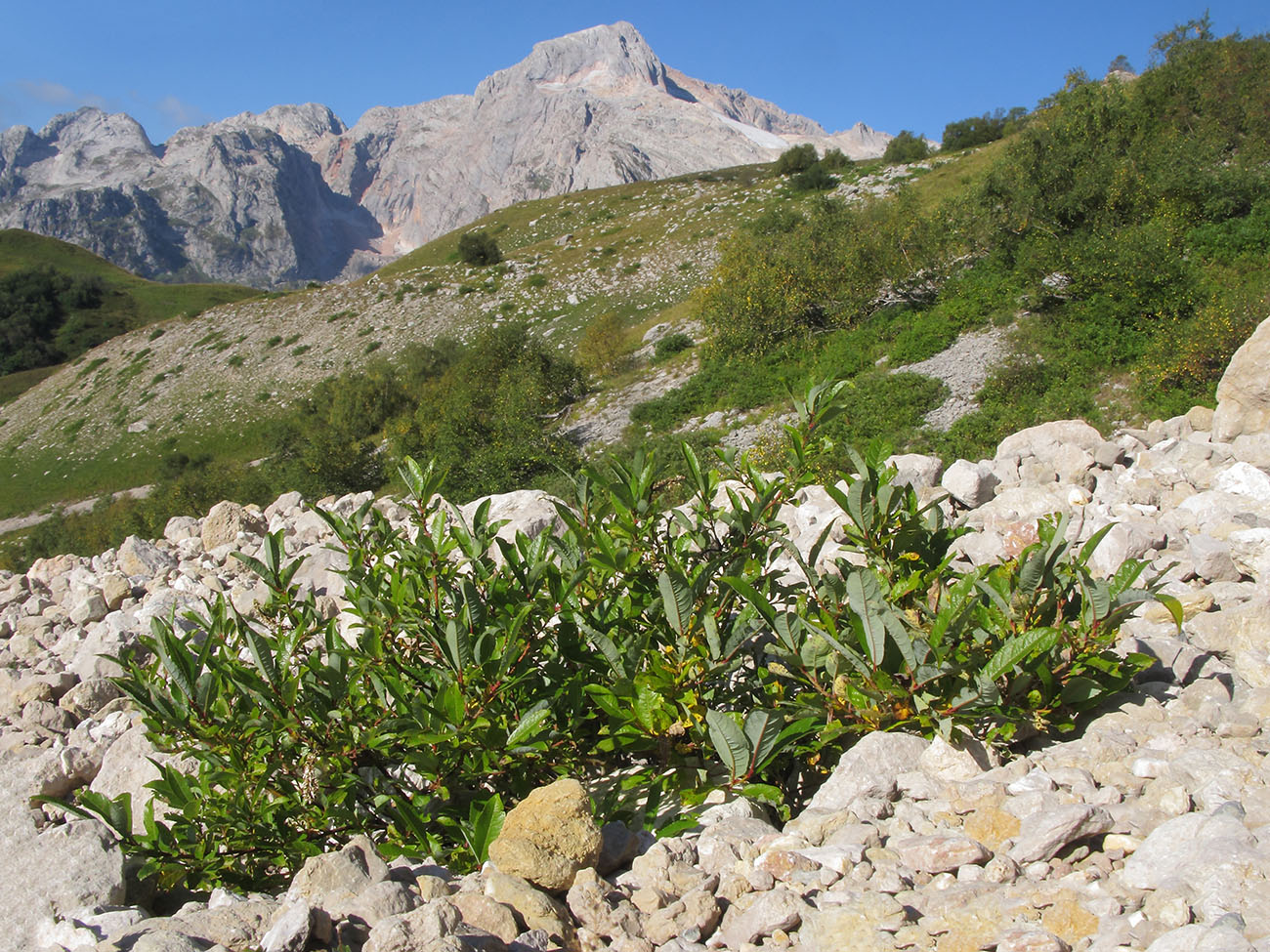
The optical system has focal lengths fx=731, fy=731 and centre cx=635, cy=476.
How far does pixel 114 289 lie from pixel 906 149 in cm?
7540

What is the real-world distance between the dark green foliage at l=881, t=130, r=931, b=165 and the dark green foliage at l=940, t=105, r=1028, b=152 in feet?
5.60

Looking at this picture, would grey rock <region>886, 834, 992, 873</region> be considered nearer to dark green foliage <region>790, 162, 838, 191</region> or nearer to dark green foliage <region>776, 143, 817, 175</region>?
dark green foliage <region>790, 162, 838, 191</region>

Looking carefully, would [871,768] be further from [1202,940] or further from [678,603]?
[1202,940]

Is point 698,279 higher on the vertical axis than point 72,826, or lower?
higher

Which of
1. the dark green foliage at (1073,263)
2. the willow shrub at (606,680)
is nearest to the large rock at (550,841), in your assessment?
the willow shrub at (606,680)

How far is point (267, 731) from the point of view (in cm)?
295

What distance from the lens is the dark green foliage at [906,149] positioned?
→ 159 ft

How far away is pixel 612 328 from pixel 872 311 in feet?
31.9

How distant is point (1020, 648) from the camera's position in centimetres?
269

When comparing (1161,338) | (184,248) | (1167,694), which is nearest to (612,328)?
(1161,338)

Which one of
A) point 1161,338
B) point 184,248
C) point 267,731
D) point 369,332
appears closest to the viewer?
point 267,731

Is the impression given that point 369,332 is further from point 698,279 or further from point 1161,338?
point 1161,338

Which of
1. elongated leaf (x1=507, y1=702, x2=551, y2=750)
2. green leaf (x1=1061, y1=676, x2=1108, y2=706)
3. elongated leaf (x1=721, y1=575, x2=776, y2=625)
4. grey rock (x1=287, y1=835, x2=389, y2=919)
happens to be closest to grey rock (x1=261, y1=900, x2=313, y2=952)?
grey rock (x1=287, y1=835, x2=389, y2=919)

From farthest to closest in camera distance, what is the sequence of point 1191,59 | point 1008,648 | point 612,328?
point 612,328 → point 1191,59 → point 1008,648
